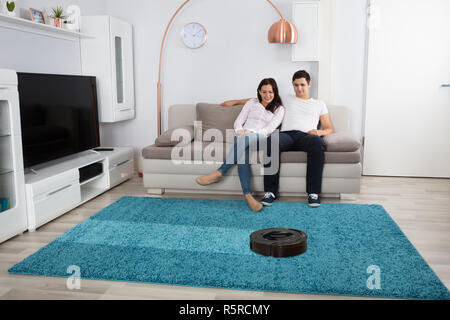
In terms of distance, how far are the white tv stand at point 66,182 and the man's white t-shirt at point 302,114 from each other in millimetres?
1590

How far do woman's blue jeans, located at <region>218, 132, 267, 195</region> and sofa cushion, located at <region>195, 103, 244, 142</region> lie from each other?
2.08 feet

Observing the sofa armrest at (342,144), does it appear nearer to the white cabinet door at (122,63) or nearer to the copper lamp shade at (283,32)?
the copper lamp shade at (283,32)

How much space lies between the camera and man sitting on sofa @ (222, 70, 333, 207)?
3414 millimetres

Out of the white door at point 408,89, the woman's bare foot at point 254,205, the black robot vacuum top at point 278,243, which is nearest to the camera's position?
the black robot vacuum top at point 278,243

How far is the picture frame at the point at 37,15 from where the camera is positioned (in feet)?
10.6

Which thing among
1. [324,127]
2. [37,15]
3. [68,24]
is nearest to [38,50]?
[37,15]

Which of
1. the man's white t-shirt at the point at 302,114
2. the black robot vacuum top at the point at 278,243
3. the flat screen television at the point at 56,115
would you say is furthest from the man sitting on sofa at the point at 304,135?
the flat screen television at the point at 56,115

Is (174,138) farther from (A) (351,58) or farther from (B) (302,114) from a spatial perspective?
(A) (351,58)

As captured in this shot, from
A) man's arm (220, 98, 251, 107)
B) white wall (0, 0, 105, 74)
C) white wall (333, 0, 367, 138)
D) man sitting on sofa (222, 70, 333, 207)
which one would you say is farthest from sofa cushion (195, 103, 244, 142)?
white wall (0, 0, 105, 74)

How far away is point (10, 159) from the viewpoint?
8.65ft

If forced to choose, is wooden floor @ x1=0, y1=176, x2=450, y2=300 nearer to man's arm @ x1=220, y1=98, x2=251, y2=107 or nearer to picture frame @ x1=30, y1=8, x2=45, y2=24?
man's arm @ x1=220, y1=98, x2=251, y2=107
